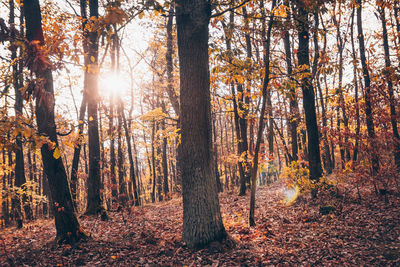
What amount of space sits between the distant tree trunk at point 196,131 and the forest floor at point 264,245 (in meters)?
0.50

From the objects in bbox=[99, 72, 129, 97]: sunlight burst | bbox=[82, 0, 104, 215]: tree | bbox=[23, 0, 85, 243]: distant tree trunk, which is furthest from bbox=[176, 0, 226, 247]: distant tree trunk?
bbox=[99, 72, 129, 97]: sunlight burst

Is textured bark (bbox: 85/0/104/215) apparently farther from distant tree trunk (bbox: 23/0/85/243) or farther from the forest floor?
distant tree trunk (bbox: 23/0/85/243)

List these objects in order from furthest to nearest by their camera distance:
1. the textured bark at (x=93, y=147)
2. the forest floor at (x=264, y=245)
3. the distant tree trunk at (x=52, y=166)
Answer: the textured bark at (x=93, y=147) → the distant tree trunk at (x=52, y=166) → the forest floor at (x=264, y=245)

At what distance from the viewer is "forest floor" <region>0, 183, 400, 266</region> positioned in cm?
497

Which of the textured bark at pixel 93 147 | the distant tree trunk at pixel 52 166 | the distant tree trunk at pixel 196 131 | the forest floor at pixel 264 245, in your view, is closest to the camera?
the forest floor at pixel 264 245

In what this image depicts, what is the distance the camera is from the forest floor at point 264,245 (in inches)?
196

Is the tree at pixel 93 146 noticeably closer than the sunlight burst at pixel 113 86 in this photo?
Yes

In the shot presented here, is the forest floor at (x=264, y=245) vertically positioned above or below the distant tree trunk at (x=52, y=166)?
below

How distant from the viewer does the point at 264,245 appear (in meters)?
5.76

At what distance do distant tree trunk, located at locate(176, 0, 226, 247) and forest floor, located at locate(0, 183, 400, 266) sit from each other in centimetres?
50

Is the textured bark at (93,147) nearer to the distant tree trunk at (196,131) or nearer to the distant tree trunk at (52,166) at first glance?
the distant tree trunk at (52,166)

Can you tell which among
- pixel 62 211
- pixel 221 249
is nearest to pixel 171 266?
pixel 221 249

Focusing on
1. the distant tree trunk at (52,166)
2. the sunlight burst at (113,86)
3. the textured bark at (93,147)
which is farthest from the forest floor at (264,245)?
the sunlight burst at (113,86)

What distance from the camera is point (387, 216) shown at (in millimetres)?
6730
